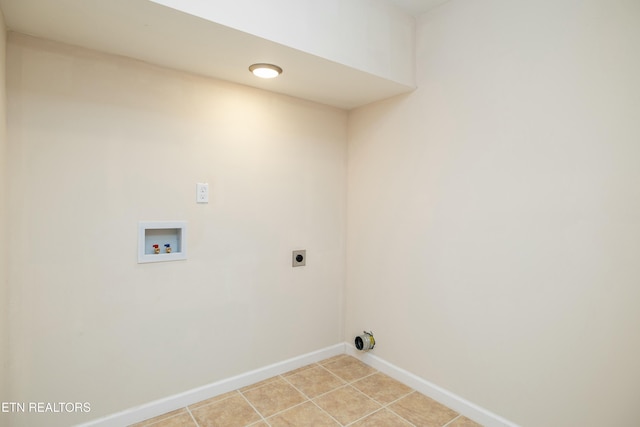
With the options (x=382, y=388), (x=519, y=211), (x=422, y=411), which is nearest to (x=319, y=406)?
(x=382, y=388)

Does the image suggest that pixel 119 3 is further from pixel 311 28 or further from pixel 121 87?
pixel 311 28

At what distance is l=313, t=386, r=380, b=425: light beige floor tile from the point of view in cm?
193

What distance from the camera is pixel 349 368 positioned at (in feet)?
8.21

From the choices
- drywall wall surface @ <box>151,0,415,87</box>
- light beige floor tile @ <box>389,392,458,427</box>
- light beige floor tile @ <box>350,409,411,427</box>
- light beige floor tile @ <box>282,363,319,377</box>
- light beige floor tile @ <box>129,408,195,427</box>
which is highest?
drywall wall surface @ <box>151,0,415,87</box>

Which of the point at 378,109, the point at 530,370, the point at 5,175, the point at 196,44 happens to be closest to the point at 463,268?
the point at 530,370

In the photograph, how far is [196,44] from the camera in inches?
64.9

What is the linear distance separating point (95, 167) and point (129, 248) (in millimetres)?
447

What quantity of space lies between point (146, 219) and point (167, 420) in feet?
3.64

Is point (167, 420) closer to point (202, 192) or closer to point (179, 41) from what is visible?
point (202, 192)

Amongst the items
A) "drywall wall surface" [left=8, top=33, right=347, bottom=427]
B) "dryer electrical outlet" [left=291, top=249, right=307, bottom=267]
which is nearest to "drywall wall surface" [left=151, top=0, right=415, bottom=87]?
"drywall wall surface" [left=8, top=33, right=347, bottom=427]

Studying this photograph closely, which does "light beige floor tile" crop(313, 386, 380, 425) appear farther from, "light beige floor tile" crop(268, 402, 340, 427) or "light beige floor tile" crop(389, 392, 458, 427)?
"light beige floor tile" crop(389, 392, 458, 427)

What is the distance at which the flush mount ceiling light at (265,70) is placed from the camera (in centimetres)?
188

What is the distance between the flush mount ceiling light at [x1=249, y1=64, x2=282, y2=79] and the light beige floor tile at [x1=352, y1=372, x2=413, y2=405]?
203 centimetres

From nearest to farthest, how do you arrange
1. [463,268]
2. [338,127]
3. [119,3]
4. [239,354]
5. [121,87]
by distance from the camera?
[119,3] → [121,87] → [463,268] → [239,354] → [338,127]
